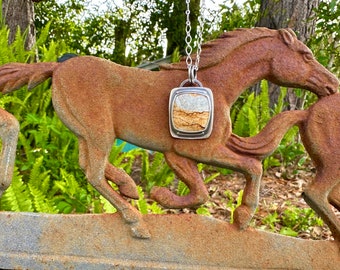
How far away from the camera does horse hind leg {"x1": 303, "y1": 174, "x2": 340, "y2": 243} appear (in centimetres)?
178

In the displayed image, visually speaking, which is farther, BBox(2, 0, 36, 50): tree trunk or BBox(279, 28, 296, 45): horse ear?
BBox(2, 0, 36, 50): tree trunk

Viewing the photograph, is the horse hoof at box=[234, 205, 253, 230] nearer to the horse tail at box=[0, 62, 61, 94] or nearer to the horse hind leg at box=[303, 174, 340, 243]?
the horse hind leg at box=[303, 174, 340, 243]

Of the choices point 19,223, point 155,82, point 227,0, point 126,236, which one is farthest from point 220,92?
point 227,0

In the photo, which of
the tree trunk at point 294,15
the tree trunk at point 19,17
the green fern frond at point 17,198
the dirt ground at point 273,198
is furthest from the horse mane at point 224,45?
the tree trunk at point 19,17

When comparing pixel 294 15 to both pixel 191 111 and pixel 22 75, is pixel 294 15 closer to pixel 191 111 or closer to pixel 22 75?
pixel 191 111

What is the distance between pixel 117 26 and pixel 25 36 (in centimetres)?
455

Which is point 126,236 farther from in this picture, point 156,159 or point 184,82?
point 156,159

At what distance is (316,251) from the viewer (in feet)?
6.04

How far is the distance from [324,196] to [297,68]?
0.51m

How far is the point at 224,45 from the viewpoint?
1760 millimetres

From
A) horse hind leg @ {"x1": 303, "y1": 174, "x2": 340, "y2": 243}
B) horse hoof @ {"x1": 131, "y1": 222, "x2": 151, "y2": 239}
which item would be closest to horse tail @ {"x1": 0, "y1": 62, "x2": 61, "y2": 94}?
horse hoof @ {"x1": 131, "y1": 222, "x2": 151, "y2": 239}

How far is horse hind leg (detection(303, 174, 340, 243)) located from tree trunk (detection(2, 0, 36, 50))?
353cm

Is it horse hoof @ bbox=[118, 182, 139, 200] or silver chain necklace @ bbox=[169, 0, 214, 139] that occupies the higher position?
silver chain necklace @ bbox=[169, 0, 214, 139]

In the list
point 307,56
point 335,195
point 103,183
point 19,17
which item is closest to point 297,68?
point 307,56
